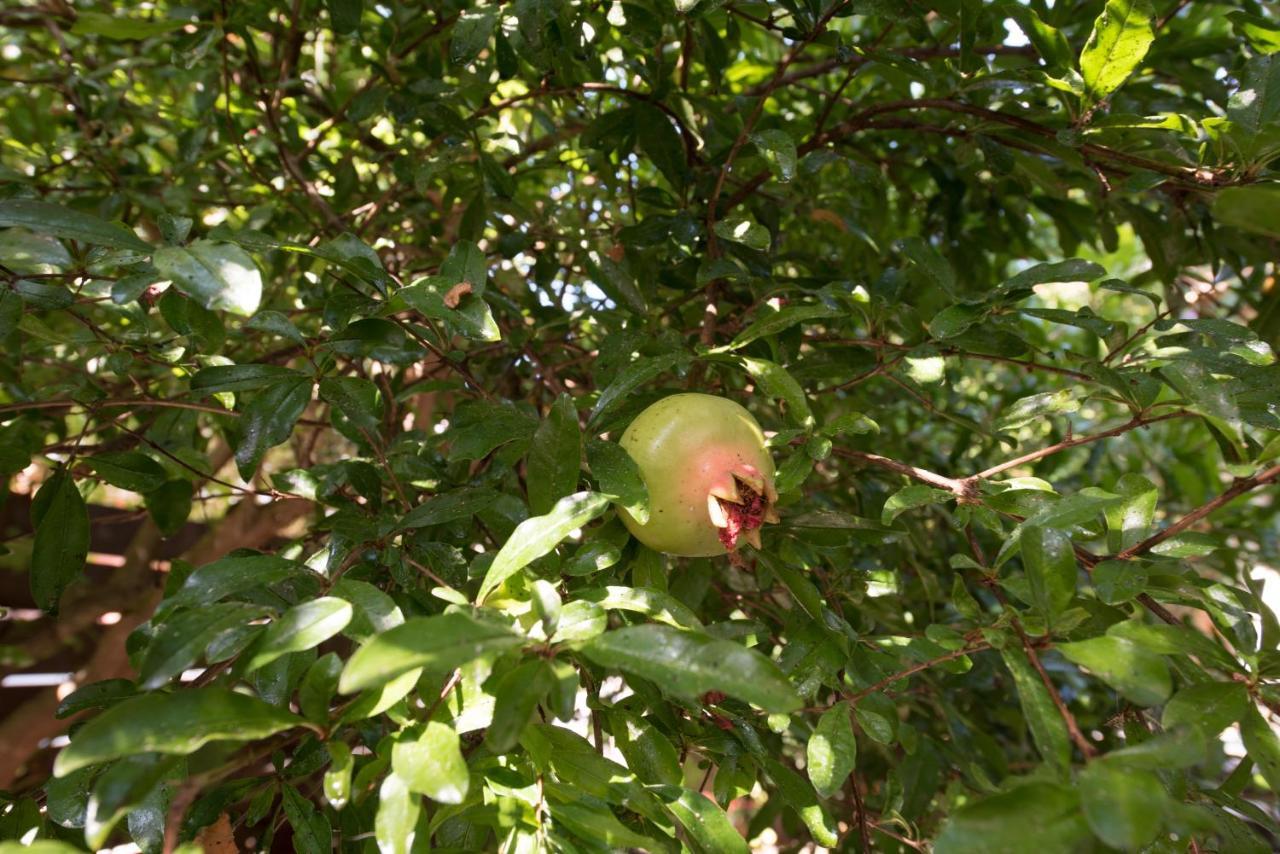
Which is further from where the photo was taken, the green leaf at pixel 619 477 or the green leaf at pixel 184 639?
the green leaf at pixel 619 477

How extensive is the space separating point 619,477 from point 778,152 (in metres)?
0.48

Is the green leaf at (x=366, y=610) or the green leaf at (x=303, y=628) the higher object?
the green leaf at (x=303, y=628)

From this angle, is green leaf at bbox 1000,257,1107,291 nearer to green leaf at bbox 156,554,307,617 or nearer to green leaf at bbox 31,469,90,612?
green leaf at bbox 156,554,307,617

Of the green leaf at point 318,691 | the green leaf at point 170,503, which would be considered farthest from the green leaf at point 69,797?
the green leaf at point 170,503

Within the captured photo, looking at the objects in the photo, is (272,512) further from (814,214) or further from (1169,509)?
(1169,509)

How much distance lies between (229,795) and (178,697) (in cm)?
34

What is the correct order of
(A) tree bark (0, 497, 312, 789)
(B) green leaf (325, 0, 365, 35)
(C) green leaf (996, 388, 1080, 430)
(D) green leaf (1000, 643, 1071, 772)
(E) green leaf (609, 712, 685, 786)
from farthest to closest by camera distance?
1. (A) tree bark (0, 497, 312, 789)
2. (B) green leaf (325, 0, 365, 35)
3. (C) green leaf (996, 388, 1080, 430)
4. (E) green leaf (609, 712, 685, 786)
5. (D) green leaf (1000, 643, 1071, 772)

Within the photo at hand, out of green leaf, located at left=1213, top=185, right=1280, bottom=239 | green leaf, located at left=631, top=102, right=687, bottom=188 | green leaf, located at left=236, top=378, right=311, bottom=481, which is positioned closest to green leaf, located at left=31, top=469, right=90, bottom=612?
green leaf, located at left=236, top=378, right=311, bottom=481

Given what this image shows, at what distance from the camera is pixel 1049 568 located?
0.67 meters

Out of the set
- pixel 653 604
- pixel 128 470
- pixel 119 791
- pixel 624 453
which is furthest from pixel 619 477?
pixel 128 470

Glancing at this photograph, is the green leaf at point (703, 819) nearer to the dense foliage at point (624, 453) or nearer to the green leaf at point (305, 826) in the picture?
the dense foliage at point (624, 453)

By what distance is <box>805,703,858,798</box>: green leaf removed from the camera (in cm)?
79

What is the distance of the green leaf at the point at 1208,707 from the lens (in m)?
0.63

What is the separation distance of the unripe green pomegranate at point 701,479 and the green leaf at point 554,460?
0.08 meters
